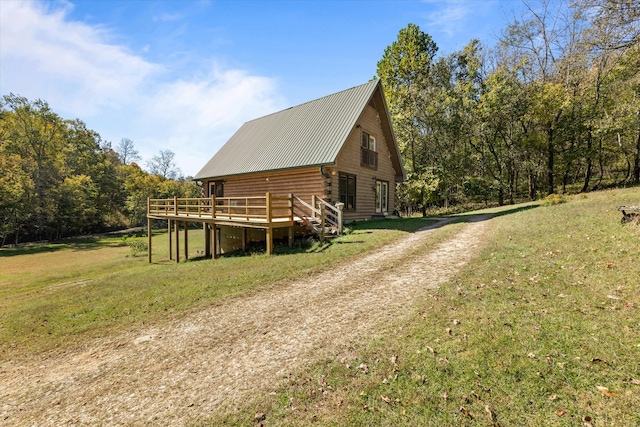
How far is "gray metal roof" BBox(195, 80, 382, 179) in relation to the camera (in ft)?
47.8

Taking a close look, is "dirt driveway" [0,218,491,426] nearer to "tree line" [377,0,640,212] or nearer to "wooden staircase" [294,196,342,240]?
"wooden staircase" [294,196,342,240]

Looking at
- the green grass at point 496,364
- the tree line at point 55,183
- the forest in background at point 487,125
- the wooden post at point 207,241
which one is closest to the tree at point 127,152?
the tree line at point 55,183

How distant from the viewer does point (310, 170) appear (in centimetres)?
1459

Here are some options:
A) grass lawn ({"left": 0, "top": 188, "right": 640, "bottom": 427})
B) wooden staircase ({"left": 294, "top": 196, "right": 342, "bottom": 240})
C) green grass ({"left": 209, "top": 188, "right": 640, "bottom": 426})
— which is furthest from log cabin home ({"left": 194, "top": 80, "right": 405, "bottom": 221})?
green grass ({"left": 209, "top": 188, "right": 640, "bottom": 426})

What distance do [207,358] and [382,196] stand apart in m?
16.1

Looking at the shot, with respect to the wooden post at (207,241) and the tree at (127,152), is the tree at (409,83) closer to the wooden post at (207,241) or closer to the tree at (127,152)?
the wooden post at (207,241)

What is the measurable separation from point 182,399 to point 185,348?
4.21 ft

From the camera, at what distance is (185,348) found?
471 cm

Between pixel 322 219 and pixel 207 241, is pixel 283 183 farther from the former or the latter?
pixel 207 241

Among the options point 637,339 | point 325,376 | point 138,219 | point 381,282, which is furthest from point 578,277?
point 138,219

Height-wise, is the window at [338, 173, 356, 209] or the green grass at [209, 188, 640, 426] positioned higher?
the window at [338, 173, 356, 209]

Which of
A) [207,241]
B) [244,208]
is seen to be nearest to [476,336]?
[244,208]

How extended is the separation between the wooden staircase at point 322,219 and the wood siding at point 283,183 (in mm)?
935

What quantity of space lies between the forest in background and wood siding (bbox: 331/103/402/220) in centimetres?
341
